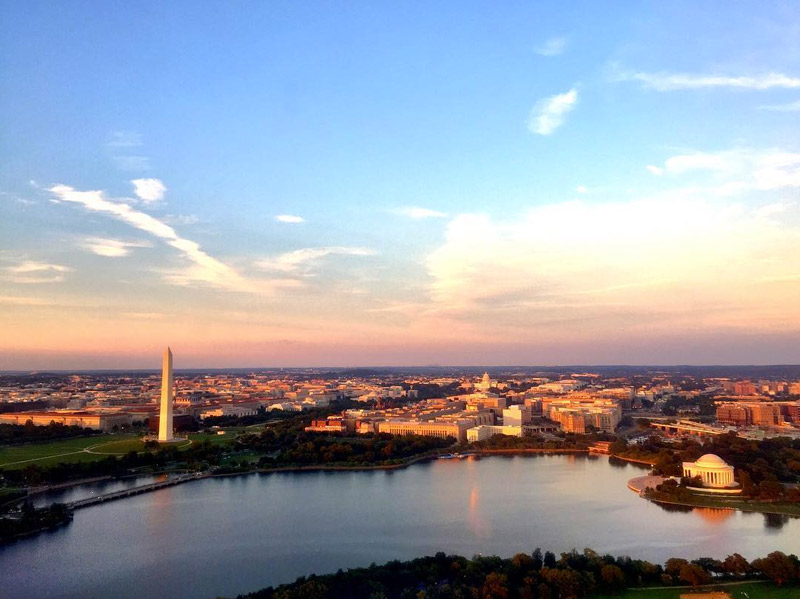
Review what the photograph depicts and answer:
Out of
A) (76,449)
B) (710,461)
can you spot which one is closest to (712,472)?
(710,461)

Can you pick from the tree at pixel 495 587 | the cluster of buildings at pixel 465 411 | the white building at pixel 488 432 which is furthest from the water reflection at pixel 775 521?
the white building at pixel 488 432

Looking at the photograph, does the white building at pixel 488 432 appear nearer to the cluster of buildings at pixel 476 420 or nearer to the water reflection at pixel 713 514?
the cluster of buildings at pixel 476 420

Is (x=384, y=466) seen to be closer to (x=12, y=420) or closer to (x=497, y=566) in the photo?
(x=497, y=566)

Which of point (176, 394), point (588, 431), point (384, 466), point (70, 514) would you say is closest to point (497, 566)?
point (70, 514)

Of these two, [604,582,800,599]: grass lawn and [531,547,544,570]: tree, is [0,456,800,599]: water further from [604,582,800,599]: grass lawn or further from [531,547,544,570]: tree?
[604,582,800,599]: grass lawn

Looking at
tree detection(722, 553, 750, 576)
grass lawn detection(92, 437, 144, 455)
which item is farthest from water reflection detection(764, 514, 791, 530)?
grass lawn detection(92, 437, 144, 455)

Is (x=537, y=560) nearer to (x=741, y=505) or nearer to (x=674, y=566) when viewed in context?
(x=674, y=566)
